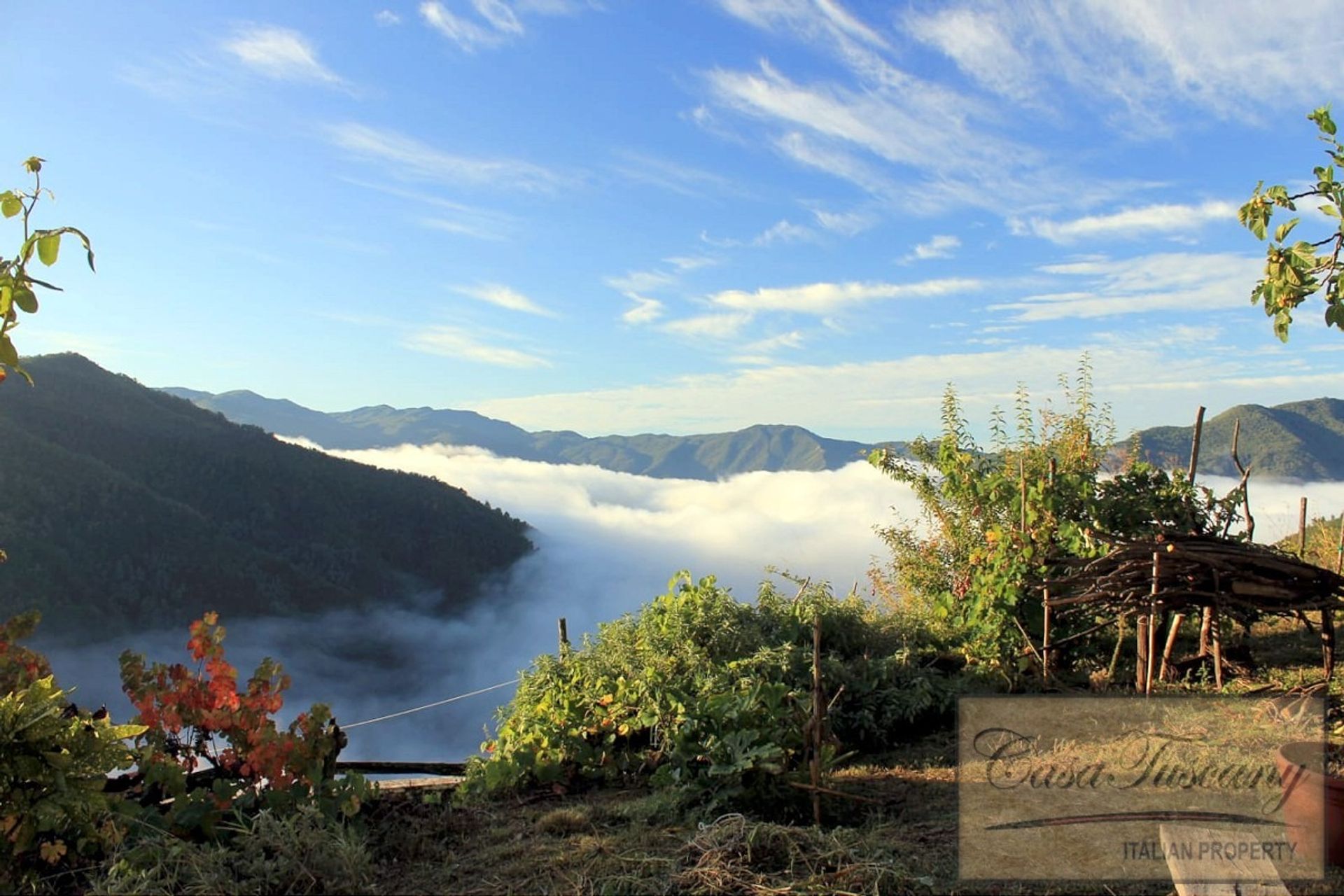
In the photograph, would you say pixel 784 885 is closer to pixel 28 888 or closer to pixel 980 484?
pixel 28 888

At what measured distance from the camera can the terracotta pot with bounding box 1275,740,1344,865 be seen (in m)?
3.34

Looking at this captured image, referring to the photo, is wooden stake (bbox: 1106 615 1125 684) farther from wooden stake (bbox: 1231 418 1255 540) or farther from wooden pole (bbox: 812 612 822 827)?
wooden pole (bbox: 812 612 822 827)

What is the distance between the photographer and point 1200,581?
16.1 feet

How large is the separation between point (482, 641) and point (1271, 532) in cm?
4488

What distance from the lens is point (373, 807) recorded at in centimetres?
434

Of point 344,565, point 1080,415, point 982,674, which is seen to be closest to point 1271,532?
point 1080,415

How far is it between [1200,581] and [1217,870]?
7.93 ft

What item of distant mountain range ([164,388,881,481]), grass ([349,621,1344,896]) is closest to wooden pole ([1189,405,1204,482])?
grass ([349,621,1344,896])

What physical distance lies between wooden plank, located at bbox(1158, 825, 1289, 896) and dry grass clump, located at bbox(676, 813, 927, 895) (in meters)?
0.84

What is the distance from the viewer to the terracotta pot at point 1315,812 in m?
3.34

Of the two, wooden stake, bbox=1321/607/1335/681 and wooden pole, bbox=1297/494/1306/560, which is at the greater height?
wooden pole, bbox=1297/494/1306/560

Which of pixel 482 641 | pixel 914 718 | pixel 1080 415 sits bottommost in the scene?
pixel 482 641

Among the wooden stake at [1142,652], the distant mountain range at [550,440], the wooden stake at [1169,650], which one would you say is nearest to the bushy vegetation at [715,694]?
the wooden stake at [1142,652]

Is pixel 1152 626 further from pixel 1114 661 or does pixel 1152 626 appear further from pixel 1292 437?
pixel 1292 437
